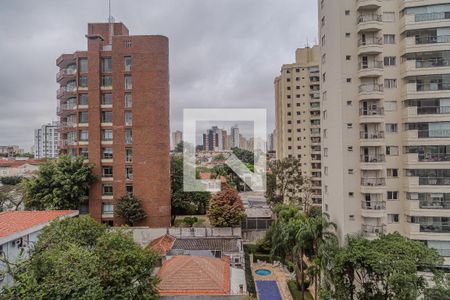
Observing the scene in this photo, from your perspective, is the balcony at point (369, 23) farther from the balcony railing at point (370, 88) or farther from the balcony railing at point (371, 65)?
the balcony railing at point (370, 88)

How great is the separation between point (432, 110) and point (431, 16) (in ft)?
15.7

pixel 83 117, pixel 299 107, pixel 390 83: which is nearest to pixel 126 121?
pixel 83 117

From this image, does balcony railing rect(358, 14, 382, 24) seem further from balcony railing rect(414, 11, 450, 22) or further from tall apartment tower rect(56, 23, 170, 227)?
tall apartment tower rect(56, 23, 170, 227)

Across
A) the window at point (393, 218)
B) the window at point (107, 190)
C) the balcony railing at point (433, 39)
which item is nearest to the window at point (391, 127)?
the balcony railing at point (433, 39)

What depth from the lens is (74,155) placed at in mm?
24234

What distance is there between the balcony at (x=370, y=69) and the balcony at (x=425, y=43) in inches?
55.9

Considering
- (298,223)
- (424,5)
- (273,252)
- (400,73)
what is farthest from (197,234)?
(424,5)

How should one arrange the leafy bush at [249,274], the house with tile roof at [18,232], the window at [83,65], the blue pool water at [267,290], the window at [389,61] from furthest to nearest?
the window at [83,65] → the blue pool water at [267,290] → the leafy bush at [249,274] → the window at [389,61] → the house with tile roof at [18,232]

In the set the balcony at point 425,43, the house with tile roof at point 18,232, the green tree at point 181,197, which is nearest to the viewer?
the house with tile roof at point 18,232

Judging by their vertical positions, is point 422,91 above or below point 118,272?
above

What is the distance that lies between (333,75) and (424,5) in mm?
5362

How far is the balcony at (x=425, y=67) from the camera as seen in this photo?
1473 cm

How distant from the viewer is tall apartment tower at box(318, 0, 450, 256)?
14750 millimetres

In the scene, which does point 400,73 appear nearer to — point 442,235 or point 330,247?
point 442,235
